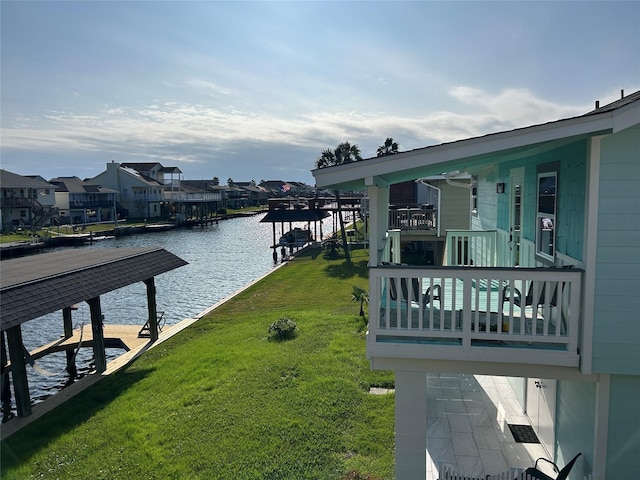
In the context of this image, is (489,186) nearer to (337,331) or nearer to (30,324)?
(337,331)

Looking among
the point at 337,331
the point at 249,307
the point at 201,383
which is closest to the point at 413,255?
the point at 249,307

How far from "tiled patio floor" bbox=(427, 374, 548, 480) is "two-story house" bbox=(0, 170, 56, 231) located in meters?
57.6

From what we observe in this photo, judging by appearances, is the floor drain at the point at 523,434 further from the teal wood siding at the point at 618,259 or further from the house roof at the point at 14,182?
the house roof at the point at 14,182

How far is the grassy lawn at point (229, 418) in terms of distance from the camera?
6.95 metres

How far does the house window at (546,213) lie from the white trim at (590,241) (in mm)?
1263

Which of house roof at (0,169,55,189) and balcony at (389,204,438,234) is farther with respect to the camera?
house roof at (0,169,55,189)

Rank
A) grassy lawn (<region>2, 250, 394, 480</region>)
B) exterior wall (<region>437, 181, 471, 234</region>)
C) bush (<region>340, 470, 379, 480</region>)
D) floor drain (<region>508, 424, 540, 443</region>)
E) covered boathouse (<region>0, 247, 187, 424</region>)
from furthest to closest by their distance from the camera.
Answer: exterior wall (<region>437, 181, 471, 234</region>) < covered boathouse (<region>0, 247, 187, 424</region>) < floor drain (<region>508, 424, 540, 443</region>) < grassy lawn (<region>2, 250, 394, 480</region>) < bush (<region>340, 470, 379, 480</region>)

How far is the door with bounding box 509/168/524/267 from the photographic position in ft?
27.1

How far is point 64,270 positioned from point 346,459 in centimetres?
904

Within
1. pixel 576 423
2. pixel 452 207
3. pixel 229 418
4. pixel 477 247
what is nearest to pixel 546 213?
pixel 576 423

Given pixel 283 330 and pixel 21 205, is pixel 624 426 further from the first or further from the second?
pixel 21 205

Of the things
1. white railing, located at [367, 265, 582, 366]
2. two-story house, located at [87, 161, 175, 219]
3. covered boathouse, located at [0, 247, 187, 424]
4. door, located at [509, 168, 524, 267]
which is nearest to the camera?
white railing, located at [367, 265, 582, 366]

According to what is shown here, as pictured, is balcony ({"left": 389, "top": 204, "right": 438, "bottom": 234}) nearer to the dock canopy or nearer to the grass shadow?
the grass shadow

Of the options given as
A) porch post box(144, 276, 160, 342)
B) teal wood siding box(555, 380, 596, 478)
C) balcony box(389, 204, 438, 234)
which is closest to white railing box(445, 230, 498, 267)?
teal wood siding box(555, 380, 596, 478)
